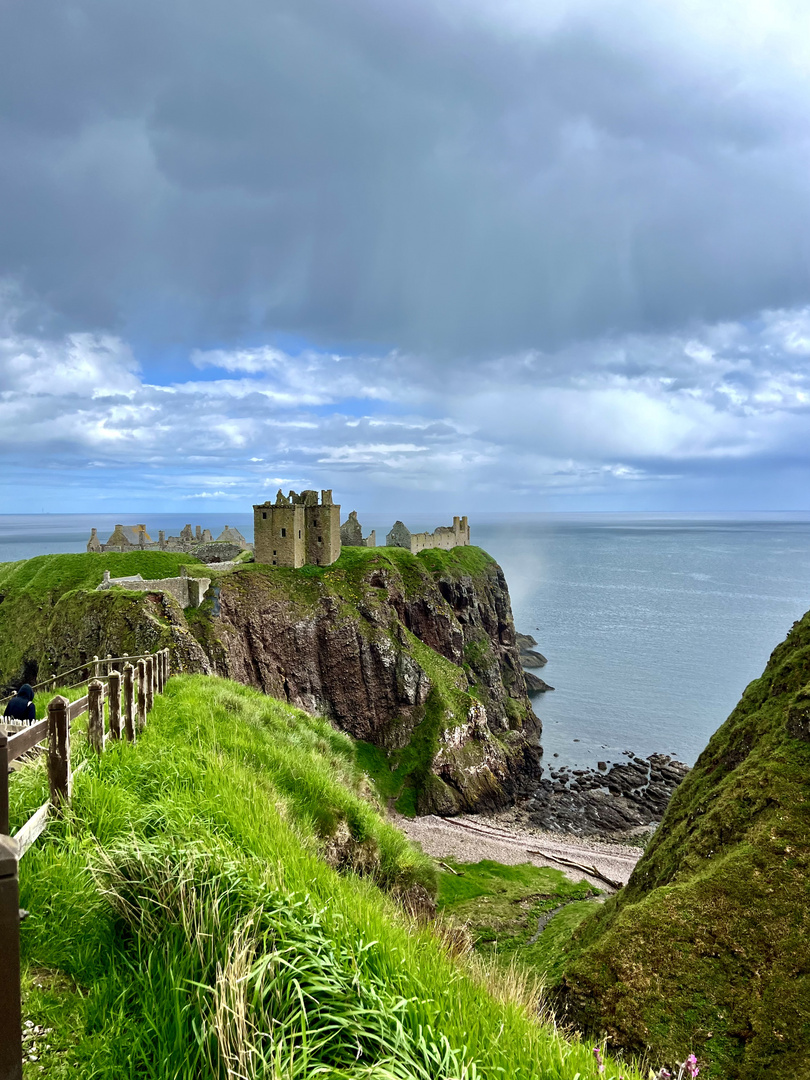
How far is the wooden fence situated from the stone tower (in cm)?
5244

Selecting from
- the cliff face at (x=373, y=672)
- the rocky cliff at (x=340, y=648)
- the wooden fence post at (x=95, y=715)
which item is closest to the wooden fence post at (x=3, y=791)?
the wooden fence post at (x=95, y=715)

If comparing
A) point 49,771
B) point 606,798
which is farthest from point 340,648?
point 49,771

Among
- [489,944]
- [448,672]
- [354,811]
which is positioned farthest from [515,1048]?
[448,672]

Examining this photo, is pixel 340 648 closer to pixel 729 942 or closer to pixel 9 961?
pixel 729 942

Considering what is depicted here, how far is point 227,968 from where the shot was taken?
170 inches

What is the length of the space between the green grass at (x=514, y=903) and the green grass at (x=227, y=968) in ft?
91.0

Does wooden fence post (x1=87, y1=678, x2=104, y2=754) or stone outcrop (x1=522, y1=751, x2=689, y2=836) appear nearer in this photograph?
wooden fence post (x1=87, y1=678, x2=104, y2=754)

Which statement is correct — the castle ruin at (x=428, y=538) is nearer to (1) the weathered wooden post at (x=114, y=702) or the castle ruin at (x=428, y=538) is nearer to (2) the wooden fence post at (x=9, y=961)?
(1) the weathered wooden post at (x=114, y=702)

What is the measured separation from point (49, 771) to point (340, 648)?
58.8 m

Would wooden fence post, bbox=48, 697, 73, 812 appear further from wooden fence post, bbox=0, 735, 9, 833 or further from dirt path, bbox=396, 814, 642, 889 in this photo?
dirt path, bbox=396, 814, 642, 889

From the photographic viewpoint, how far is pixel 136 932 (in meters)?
5.22

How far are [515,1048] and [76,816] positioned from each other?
5.37 m

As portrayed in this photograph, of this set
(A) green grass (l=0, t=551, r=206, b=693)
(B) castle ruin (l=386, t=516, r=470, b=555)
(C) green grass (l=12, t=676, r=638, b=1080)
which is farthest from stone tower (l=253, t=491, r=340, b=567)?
(C) green grass (l=12, t=676, r=638, b=1080)

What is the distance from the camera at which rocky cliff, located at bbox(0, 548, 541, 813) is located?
48.9 m
